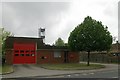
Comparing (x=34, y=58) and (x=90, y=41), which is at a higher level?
(x=90, y=41)

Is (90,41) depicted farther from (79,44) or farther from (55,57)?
(55,57)

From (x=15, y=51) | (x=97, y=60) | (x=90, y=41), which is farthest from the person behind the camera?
(x=97, y=60)

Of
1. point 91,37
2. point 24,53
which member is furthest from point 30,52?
point 91,37

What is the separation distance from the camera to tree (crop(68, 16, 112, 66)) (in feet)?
131

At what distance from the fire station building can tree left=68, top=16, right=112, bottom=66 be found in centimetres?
830

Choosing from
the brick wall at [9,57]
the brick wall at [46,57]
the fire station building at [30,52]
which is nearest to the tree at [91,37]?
the brick wall at [46,57]

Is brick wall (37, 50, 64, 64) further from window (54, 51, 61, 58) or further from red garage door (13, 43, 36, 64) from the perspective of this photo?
red garage door (13, 43, 36, 64)

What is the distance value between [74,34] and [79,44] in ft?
7.32

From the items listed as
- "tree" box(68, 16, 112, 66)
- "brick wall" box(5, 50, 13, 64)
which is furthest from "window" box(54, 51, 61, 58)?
"brick wall" box(5, 50, 13, 64)

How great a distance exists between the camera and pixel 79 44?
135 ft

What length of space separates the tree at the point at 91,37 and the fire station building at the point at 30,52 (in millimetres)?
8305

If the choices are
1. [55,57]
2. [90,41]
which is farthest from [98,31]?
[55,57]

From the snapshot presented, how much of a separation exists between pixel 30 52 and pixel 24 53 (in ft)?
3.76

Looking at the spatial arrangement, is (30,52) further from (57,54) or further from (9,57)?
(57,54)
